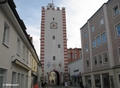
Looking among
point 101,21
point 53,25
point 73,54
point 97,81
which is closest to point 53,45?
point 53,25

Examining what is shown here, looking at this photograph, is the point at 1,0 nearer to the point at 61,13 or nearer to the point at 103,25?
the point at 103,25

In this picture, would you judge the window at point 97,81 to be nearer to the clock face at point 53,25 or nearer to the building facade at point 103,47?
the building facade at point 103,47

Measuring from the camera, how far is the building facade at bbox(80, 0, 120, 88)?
20312 millimetres

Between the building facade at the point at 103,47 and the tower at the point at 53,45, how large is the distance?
14.2 metres

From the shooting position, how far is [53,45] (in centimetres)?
4491

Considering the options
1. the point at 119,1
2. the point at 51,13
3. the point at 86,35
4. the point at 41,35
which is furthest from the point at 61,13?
the point at 119,1

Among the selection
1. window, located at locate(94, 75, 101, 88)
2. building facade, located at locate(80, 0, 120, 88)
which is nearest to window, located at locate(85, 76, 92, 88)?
building facade, located at locate(80, 0, 120, 88)

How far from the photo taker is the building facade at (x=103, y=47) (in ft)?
66.6

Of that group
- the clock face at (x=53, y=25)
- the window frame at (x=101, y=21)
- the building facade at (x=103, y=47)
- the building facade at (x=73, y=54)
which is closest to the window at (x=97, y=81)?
the building facade at (x=103, y=47)

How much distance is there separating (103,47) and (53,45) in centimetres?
2302

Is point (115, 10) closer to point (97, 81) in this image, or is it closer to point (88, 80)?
point (97, 81)

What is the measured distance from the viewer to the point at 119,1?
19.9m

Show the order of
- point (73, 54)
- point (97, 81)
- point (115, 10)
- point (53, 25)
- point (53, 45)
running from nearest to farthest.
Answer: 1. point (115, 10)
2. point (97, 81)
3. point (53, 45)
4. point (53, 25)
5. point (73, 54)

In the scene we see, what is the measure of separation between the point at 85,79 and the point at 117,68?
41.1 ft
